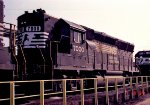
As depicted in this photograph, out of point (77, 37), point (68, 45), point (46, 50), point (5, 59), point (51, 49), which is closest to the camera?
point (5, 59)

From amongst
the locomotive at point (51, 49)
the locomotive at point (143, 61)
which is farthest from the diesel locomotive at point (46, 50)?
the locomotive at point (143, 61)

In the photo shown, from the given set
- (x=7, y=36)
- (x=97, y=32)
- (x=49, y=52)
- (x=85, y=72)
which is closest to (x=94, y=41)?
→ (x=97, y=32)

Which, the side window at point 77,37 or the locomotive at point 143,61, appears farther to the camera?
the locomotive at point 143,61

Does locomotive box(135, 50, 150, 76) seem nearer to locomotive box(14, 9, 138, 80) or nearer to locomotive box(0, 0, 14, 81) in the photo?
locomotive box(14, 9, 138, 80)

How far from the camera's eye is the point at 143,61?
31.8 m

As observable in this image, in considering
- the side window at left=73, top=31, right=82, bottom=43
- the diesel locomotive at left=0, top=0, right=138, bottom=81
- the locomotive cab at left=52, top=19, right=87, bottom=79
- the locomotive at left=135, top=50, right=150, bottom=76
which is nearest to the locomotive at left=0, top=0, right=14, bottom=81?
the diesel locomotive at left=0, top=0, right=138, bottom=81

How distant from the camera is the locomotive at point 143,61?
31250mm

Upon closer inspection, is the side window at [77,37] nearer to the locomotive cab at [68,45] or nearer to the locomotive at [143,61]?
the locomotive cab at [68,45]

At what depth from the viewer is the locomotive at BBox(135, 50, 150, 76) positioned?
31250 millimetres

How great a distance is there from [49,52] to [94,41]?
20.2 ft

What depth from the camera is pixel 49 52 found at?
15.2 meters

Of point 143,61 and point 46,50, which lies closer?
point 46,50

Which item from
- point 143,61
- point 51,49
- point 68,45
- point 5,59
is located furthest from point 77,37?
point 143,61

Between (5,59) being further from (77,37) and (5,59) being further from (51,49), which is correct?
(77,37)
